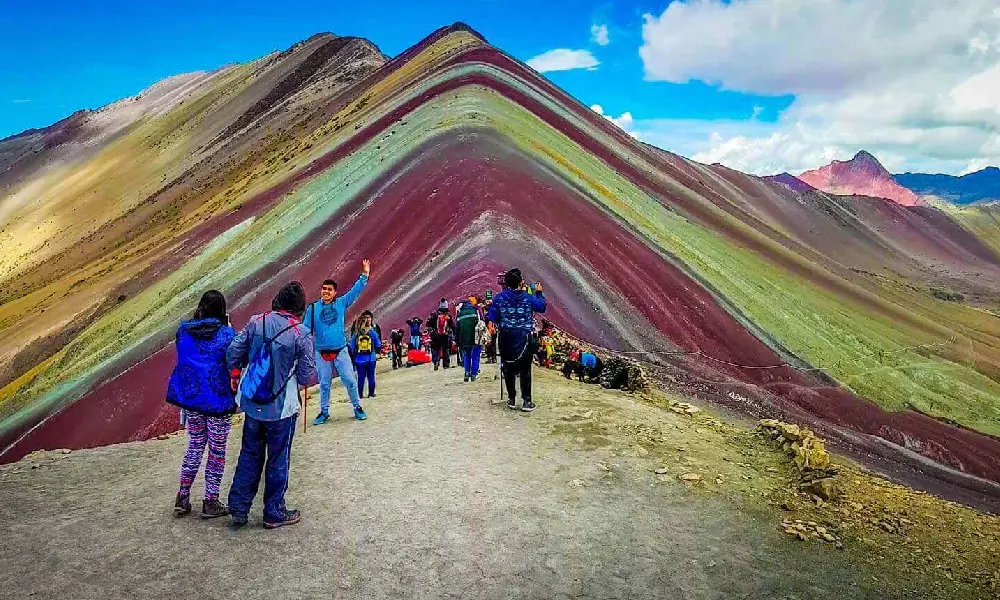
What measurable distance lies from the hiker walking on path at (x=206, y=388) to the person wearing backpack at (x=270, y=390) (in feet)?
0.50

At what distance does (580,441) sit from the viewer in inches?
361

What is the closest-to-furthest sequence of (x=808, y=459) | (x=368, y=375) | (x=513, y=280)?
(x=808, y=459) → (x=513, y=280) → (x=368, y=375)

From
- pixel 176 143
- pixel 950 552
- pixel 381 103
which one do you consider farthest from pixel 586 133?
pixel 176 143

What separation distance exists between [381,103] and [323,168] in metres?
12.6

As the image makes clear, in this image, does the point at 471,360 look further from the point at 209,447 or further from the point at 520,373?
the point at 209,447

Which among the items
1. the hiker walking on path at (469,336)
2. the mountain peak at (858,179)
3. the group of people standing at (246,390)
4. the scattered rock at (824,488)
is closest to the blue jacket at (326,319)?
the group of people standing at (246,390)

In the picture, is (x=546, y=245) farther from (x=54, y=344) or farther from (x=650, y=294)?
(x=54, y=344)

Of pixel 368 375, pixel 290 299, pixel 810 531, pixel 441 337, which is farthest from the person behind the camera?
pixel 441 337

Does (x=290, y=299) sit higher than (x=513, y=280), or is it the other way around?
(x=513, y=280)

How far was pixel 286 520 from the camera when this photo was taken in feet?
20.9

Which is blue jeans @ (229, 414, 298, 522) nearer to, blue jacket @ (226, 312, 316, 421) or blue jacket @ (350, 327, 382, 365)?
blue jacket @ (226, 312, 316, 421)

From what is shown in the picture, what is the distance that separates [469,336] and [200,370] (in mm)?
6588

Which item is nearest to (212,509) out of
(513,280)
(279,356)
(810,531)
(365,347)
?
(279,356)

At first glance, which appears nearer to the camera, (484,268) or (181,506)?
(181,506)
